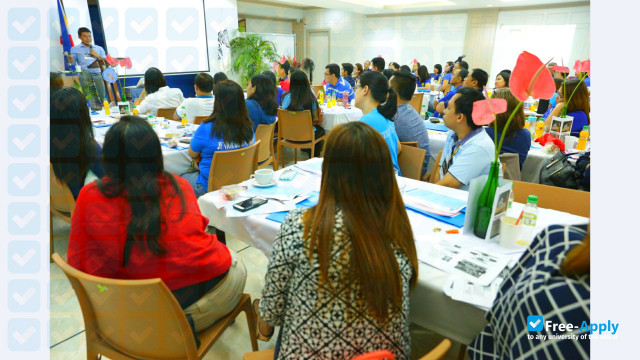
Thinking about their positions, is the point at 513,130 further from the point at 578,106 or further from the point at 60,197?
the point at 60,197

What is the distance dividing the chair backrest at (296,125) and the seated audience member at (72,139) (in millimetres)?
2237

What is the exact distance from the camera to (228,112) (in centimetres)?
237

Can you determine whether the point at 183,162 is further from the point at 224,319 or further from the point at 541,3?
the point at 541,3

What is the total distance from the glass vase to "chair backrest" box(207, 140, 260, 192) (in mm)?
1434

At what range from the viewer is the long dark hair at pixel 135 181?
1.06 meters

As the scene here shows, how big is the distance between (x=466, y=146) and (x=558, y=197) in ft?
1.60

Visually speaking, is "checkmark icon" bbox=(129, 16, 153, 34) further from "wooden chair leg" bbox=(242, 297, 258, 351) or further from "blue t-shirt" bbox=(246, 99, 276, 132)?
"wooden chair leg" bbox=(242, 297, 258, 351)

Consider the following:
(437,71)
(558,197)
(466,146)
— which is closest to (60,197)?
(466,146)

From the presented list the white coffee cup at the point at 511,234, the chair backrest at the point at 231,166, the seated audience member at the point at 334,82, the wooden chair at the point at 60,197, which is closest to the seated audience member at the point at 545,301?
the white coffee cup at the point at 511,234

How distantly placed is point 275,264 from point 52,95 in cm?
169

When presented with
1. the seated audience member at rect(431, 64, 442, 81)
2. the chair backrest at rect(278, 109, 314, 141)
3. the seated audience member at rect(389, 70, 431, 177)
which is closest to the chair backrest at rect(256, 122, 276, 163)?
the chair backrest at rect(278, 109, 314, 141)

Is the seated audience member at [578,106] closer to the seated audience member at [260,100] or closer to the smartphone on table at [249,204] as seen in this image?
the seated audience member at [260,100]

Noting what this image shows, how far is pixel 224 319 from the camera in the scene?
4.27ft

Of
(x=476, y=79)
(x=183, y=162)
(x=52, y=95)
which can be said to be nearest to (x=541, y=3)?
(x=476, y=79)
